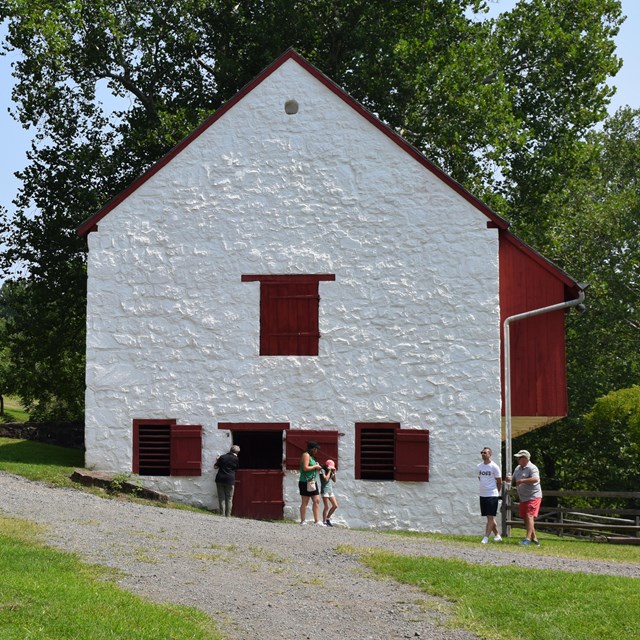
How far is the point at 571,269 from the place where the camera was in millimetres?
39438

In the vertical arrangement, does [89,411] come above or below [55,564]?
above

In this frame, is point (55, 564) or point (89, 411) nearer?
point (55, 564)

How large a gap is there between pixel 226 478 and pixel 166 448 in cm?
160

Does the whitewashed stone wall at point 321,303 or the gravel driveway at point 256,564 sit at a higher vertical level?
the whitewashed stone wall at point 321,303

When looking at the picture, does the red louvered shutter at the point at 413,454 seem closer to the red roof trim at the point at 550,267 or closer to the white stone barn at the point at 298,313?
the white stone barn at the point at 298,313

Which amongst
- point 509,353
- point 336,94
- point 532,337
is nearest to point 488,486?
point 509,353

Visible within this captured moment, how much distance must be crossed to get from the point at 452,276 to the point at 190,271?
512cm

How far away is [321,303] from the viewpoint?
75.7 ft

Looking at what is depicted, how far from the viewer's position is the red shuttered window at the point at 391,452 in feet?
74.5

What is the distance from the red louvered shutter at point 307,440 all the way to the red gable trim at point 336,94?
5.26m

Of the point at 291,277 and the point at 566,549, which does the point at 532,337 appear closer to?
the point at 291,277

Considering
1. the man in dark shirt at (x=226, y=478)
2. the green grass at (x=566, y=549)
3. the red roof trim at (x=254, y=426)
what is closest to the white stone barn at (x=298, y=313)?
the red roof trim at (x=254, y=426)

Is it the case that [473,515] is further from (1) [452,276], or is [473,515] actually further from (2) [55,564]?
(2) [55,564]

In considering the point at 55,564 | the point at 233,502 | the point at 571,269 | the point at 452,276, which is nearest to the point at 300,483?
the point at 233,502
